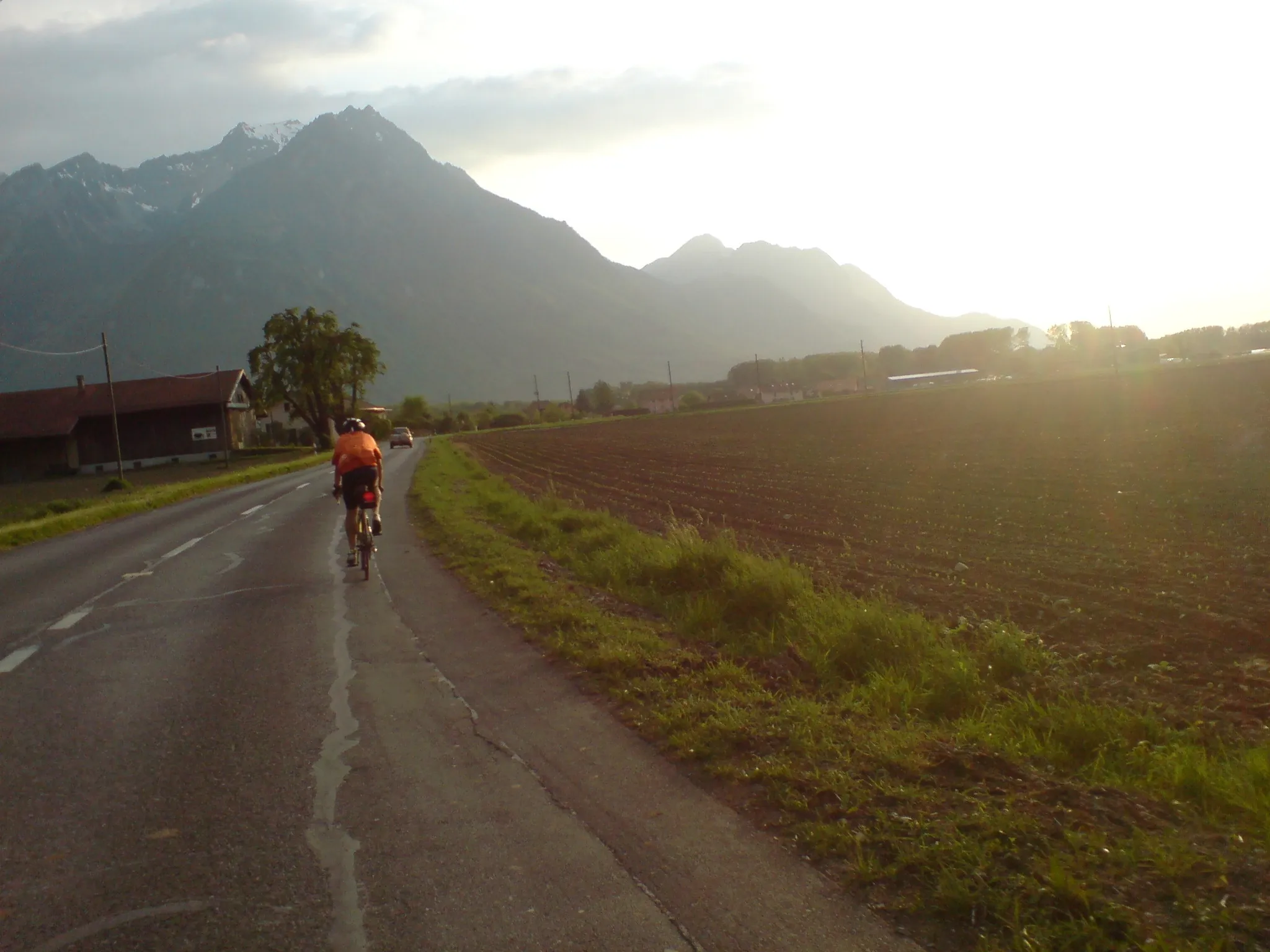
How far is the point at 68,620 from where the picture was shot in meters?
9.99

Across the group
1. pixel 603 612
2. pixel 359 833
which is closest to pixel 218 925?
pixel 359 833

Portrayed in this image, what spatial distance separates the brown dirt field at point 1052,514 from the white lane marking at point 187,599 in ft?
19.9

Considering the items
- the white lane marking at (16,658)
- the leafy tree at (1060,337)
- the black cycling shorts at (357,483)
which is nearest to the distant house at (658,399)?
the leafy tree at (1060,337)

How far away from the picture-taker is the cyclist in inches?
487

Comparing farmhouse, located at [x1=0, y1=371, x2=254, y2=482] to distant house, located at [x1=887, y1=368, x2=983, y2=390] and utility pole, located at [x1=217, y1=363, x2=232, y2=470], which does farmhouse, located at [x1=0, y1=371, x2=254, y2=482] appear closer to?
utility pole, located at [x1=217, y1=363, x2=232, y2=470]

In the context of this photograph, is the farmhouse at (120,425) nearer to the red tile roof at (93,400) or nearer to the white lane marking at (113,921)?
the red tile roof at (93,400)

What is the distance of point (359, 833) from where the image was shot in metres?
4.37

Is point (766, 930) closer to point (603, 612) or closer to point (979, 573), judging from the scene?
point (603, 612)

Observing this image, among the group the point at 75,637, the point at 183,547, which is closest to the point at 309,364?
the point at 183,547

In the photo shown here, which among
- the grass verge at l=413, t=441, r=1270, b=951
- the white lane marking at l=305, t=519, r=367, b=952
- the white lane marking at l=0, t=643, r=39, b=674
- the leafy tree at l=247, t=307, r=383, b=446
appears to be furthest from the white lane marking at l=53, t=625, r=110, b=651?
the leafy tree at l=247, t=307, r=383, b=446

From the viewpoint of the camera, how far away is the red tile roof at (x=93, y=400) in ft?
211

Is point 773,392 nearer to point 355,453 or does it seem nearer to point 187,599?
point 355,453

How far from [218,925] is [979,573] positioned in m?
8.57

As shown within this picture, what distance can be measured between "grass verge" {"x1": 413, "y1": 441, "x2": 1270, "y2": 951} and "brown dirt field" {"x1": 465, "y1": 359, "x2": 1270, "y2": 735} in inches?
30.5
